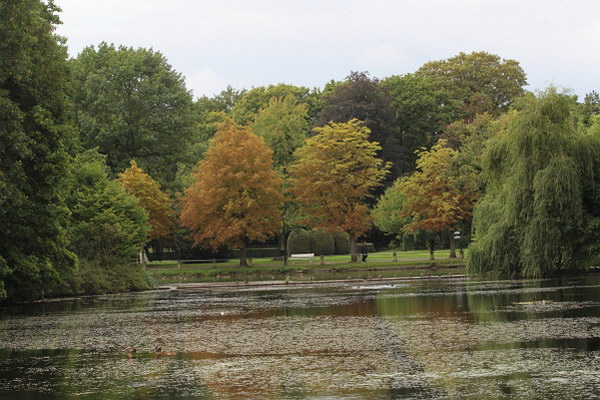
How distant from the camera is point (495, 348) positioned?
1686 cm

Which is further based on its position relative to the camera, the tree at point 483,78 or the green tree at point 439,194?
the tree at point 483,78

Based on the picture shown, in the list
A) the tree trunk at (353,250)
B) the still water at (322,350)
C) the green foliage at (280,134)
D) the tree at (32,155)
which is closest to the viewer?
the still water at (322,350)

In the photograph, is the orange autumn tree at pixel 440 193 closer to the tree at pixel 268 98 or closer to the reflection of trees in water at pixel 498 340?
the reflection of trees in water at pixel 498 340

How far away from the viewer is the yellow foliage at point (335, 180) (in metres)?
72.8

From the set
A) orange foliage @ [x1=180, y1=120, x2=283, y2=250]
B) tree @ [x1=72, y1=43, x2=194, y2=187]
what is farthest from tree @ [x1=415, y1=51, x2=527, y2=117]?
orange foliage @ [x1=180, y1=120, x2=283, y2=250]

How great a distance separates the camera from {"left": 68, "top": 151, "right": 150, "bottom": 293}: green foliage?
4797 cm

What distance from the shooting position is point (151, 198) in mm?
73000

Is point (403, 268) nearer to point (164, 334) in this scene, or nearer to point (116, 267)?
point (116, 267)

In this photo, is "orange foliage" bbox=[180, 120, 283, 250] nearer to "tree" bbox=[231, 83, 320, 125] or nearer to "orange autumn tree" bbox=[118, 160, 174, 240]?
"orange autumn tree" bbox=[118, 160, 174, 240]

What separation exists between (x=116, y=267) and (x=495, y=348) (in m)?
36.4

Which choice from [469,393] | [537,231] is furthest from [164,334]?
[537,231]

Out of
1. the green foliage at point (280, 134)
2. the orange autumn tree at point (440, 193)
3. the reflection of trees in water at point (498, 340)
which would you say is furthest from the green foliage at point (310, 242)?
the reflection of trees in water at point (498, 340)

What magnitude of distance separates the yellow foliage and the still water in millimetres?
40573

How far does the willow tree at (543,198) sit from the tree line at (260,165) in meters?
0.08
